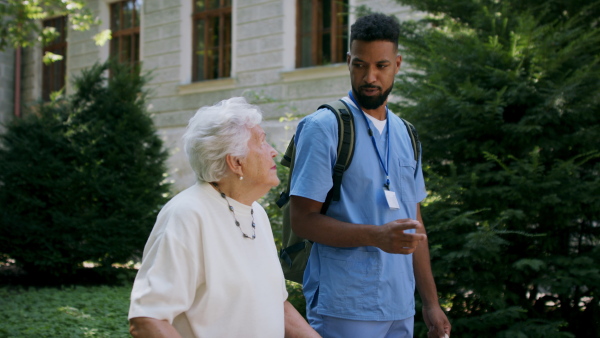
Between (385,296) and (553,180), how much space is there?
2406 millimetres

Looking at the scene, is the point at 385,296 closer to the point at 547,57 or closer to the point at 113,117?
the point at 547,57

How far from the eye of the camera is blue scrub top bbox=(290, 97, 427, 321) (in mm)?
2471

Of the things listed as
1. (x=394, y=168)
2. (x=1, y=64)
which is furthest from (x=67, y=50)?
(x=394, y=168)

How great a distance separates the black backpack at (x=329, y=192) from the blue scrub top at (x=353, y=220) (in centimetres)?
3

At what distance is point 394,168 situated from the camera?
2664 mm

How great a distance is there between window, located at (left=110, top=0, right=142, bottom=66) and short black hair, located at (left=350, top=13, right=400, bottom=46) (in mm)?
15364

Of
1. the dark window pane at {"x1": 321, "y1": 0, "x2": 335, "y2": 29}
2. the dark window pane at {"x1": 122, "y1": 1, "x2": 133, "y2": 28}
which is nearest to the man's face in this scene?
the dark window pane at {"x1": 321, "y1": 0, "x2": 335, "y2": 29}

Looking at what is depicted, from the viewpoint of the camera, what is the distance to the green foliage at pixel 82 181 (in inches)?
351

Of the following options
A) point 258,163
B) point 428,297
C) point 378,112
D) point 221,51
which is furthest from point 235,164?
point 221,51

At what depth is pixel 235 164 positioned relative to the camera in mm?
2268

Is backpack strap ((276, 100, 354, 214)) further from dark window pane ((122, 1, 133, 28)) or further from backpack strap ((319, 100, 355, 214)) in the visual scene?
dark window pane ((122, 1, 133, 28))

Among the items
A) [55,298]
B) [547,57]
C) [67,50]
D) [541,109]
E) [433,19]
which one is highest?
[67,50]

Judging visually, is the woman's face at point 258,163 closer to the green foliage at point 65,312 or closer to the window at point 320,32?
the green foliage at point 65,312

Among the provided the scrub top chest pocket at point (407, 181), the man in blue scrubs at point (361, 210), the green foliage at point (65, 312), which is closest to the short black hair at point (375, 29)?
the man in blue scrubs at point (361, 210)
